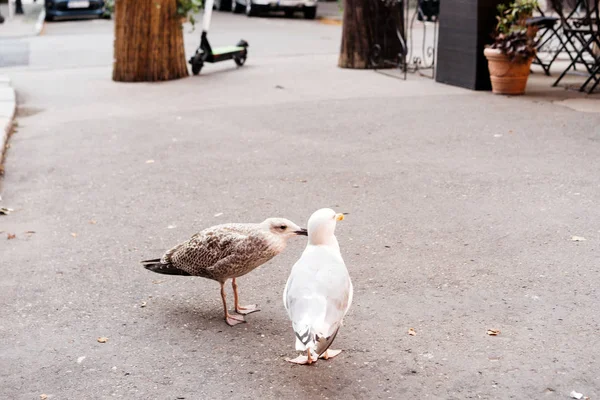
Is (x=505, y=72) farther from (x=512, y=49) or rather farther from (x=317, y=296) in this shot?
(x=317, y=296)

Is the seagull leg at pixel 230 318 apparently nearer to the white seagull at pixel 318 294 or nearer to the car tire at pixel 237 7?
the white seagull at pixel 318 294

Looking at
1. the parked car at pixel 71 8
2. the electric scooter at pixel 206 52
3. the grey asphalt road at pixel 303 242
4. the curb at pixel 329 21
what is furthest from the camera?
the parked car at pixel 71 8

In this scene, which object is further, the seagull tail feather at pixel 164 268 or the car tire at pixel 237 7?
the car tire at pixel 237 7

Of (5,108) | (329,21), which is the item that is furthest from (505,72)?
(329,21)

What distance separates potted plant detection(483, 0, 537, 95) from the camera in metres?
10.7

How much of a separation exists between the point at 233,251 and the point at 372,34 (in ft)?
33.1

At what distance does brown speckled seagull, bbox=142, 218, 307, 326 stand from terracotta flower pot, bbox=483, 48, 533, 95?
7216 millimetres

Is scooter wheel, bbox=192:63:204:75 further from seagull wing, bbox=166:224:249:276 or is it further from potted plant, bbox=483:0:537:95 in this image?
seagull wing, bbox=166:224:249:276

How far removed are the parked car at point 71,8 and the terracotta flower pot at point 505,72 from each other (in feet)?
55.1

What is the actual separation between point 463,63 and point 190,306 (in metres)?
8.16

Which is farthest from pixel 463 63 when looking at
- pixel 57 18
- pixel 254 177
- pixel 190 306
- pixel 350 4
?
pixel 57 18

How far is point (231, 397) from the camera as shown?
368cm

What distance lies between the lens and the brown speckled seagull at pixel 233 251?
4.37 metres

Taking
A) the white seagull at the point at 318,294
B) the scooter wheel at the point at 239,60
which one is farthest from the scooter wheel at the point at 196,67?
the white seagull at the point at 318,294
